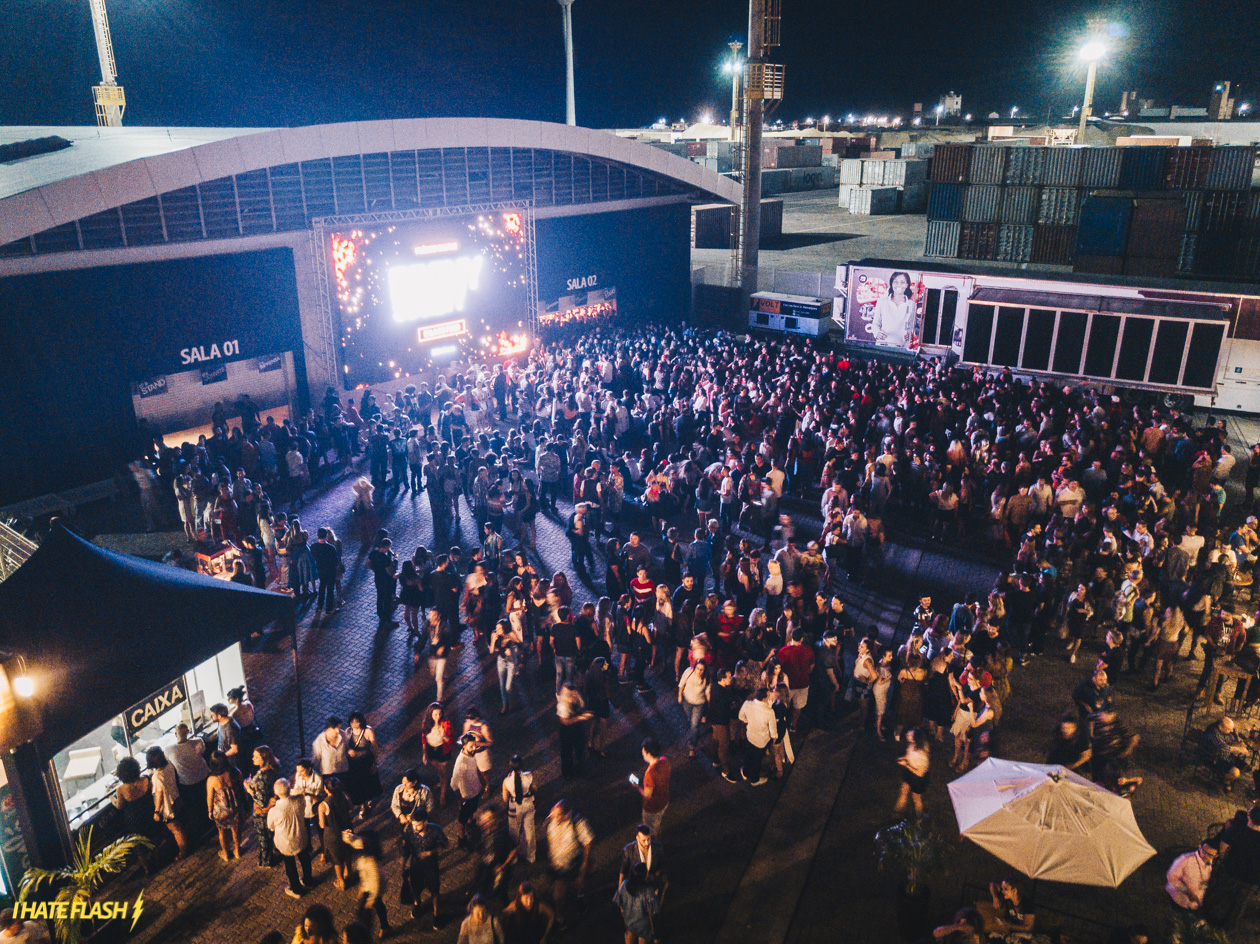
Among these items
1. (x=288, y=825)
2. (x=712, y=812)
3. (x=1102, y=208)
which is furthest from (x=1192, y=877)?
(x=1102, y=208)

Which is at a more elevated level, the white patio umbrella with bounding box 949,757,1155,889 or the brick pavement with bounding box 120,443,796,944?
the white patio umbrella with bounding box 949,757,1155,889

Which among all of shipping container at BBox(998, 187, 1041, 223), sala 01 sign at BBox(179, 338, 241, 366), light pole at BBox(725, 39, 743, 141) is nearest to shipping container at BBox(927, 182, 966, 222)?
shipping container at BBox(998, 187, 1041, 223)

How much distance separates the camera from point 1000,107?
132 m

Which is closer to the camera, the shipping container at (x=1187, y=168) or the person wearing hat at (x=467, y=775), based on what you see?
the person wearing hat at (x=467, y=775)

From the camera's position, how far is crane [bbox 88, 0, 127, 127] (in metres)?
24.0

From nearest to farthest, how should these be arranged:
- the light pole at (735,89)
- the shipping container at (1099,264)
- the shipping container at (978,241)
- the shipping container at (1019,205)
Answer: the shipping container at (1099,264)
the shipping container at (1019,205)
the shipping container at (978,241)
the light pole at (735,89)

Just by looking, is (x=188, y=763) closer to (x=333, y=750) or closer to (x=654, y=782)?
(x=333, y=750)

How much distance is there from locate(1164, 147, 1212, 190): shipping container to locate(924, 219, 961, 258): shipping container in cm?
726

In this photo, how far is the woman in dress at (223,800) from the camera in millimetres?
7426

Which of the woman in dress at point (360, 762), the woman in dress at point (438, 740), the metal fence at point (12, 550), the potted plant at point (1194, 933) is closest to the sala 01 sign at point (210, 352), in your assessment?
the metal fence at point (12, 550)

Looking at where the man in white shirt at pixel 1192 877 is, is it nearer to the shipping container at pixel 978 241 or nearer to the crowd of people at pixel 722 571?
the crowd of people at pixel 722 571

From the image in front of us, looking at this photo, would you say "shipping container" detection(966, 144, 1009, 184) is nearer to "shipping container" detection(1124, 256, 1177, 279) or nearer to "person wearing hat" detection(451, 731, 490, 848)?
"shipping container" detection(1124, 256, 1177, 279)

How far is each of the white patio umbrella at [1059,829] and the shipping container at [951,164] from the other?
32176mm

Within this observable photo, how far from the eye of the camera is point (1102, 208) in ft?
93.8
